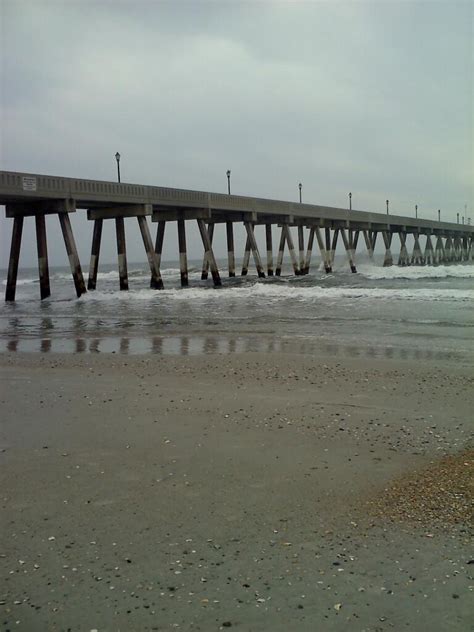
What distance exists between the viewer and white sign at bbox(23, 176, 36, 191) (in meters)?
21.4

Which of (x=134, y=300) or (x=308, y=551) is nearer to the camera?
(x=308, y=551)

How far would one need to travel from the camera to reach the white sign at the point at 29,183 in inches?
843

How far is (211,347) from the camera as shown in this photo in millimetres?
10102

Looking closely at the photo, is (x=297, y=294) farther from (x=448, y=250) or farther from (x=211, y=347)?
(x=448, y=250)

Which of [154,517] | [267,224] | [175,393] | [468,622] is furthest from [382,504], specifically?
[267,224]

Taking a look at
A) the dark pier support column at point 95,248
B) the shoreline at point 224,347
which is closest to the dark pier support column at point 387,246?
the dark pier support column at point 95,248

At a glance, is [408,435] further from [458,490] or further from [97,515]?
[97,515]

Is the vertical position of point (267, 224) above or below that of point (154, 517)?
above

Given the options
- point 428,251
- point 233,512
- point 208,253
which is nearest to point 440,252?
point 428,251

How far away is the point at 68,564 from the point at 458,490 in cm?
235

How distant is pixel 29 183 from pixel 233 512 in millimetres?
20918

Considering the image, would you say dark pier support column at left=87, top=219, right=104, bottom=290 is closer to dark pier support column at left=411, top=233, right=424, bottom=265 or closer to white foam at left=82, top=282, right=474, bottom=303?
white foam at left=82, top=282, right=474, bottom=303

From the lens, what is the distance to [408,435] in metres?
4.68

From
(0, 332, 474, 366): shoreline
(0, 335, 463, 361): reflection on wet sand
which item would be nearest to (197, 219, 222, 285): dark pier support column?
(0, 332, 474, 366): shoreline
